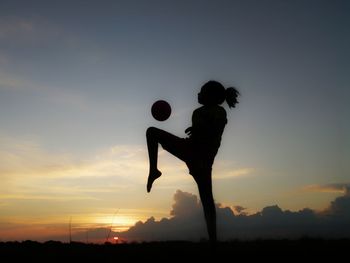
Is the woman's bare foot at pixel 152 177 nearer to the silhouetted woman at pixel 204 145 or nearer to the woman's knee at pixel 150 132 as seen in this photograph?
the silhouetted woman at pixel 204 145

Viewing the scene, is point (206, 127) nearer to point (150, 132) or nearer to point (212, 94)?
point (212, 94)

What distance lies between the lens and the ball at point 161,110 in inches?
260

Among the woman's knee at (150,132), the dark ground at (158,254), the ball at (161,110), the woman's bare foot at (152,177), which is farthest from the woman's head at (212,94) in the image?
the dark ground at (158,254)

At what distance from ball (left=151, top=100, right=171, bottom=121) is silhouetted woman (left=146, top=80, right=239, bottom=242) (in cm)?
62

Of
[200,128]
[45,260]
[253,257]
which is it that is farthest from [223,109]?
[45,260]

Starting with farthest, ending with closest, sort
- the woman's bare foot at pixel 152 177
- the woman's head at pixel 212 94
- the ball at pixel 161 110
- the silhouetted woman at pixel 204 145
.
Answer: the ball at pixel 161 110, the woman's head at pixel 212 94, the silhouetted woman at pixel 204 145, the woman's bare foot at pixel 152 177

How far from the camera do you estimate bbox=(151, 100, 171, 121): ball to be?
661 centimetres

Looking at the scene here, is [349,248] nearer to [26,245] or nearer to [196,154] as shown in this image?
[196,154]

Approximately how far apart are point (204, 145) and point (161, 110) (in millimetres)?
1021

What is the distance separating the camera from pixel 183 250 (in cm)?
775

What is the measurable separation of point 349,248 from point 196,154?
355cm

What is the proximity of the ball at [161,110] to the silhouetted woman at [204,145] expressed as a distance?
622mm

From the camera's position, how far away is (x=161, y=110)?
260 inches

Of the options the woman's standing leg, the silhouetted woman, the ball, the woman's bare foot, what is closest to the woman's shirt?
the silhouetted woman
